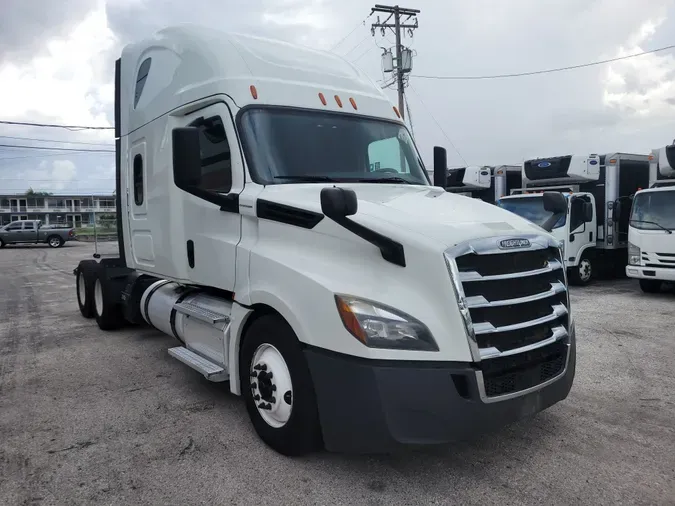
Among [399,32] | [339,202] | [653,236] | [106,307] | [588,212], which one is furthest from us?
[399,32]

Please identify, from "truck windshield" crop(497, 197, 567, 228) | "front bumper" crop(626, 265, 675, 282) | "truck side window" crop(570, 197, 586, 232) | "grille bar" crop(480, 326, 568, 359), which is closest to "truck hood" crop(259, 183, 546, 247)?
"grille bar" crop(480, 326, 568, 359)

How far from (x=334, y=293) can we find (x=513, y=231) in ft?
4.20

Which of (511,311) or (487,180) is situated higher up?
(487,180)

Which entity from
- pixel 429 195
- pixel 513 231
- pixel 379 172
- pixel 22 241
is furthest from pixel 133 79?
pixel 22 241

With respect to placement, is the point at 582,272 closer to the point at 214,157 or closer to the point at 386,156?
the point at 386,156

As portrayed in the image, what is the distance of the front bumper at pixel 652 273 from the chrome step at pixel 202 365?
959 centimetres

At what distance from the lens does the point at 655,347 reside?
6984 millimetres

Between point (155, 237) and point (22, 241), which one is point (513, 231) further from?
point (22, 241)

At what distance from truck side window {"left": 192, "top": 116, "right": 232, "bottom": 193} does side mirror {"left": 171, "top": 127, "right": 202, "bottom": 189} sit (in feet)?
0.53

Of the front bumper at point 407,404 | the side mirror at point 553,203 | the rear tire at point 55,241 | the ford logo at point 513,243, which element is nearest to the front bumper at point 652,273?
the side mirror at point 553,203

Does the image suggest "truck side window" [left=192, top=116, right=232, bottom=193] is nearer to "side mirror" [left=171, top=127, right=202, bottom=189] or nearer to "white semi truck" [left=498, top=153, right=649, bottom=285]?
"side mirror" [left=171, top=127, right=202, bottom=189]

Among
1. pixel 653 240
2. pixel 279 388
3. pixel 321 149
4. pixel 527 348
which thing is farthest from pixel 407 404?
pixel 653 240

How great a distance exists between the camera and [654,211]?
11219 mm

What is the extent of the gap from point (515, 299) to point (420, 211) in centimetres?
84
